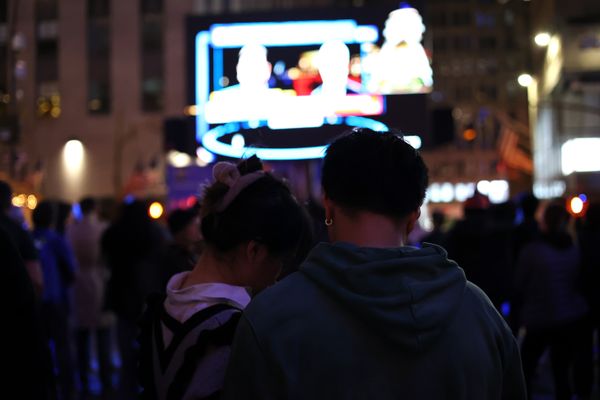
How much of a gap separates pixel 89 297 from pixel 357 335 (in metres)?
8.80

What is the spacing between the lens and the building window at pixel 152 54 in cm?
4800

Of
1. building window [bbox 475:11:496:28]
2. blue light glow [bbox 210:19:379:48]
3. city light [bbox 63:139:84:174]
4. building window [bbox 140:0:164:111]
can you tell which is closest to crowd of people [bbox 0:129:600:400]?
blue light glow [bbox 210:19:379:48]

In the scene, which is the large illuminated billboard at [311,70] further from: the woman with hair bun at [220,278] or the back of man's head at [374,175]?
the back of man's head at [374,175]

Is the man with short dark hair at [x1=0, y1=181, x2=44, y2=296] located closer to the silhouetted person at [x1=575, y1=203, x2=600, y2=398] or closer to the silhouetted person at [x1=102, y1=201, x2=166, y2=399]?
the silhouetted person at [x1=102, y1=201, x2=166, y2=399]

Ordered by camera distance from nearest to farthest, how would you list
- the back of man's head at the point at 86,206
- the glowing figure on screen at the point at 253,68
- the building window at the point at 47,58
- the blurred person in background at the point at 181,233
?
the blurred person in background at the point at 181,233, the back of man's head at the point at 86,206, the glowing figure on screen at the point at 253,68, the building window at the point at 47,58

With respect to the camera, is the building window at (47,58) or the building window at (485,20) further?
the building window at (485,20)

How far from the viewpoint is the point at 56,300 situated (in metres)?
9.17

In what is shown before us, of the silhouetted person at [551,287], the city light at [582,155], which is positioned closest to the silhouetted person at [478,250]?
the silhouetted person at [551,287]

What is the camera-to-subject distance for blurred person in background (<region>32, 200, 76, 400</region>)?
9.11 meters

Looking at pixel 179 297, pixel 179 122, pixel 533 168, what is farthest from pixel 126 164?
pixel 179 297

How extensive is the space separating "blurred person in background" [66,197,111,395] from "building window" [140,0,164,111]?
3726 cm

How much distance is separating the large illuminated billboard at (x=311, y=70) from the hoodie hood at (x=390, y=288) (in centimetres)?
1510

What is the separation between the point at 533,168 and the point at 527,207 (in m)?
62.9

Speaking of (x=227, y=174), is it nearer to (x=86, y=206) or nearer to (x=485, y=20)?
(x=86, y=206)
